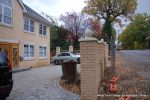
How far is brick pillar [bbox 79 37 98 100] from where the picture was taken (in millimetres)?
11008

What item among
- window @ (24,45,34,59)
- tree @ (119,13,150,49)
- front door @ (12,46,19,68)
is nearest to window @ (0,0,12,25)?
front door @ (12,46,19,68)

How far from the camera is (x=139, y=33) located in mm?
102125

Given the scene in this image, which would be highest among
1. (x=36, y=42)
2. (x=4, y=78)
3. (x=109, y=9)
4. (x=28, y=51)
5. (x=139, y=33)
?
(x=109, y=9)

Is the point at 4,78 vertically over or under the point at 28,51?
under

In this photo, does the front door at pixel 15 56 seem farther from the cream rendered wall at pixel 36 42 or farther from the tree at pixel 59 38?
the tree at pixel 59 38

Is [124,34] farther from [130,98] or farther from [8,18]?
[130,98]

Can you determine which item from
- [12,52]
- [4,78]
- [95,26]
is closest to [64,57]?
A: [12,52]

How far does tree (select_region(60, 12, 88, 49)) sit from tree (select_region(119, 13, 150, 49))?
39.3m

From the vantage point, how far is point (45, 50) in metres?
37.6

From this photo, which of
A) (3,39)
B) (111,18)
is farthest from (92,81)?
(111,18)

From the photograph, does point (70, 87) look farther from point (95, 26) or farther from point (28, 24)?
point (95, 26)

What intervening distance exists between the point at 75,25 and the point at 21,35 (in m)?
33.4

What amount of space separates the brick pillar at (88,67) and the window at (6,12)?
1454cm

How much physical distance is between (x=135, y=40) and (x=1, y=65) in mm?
98021
